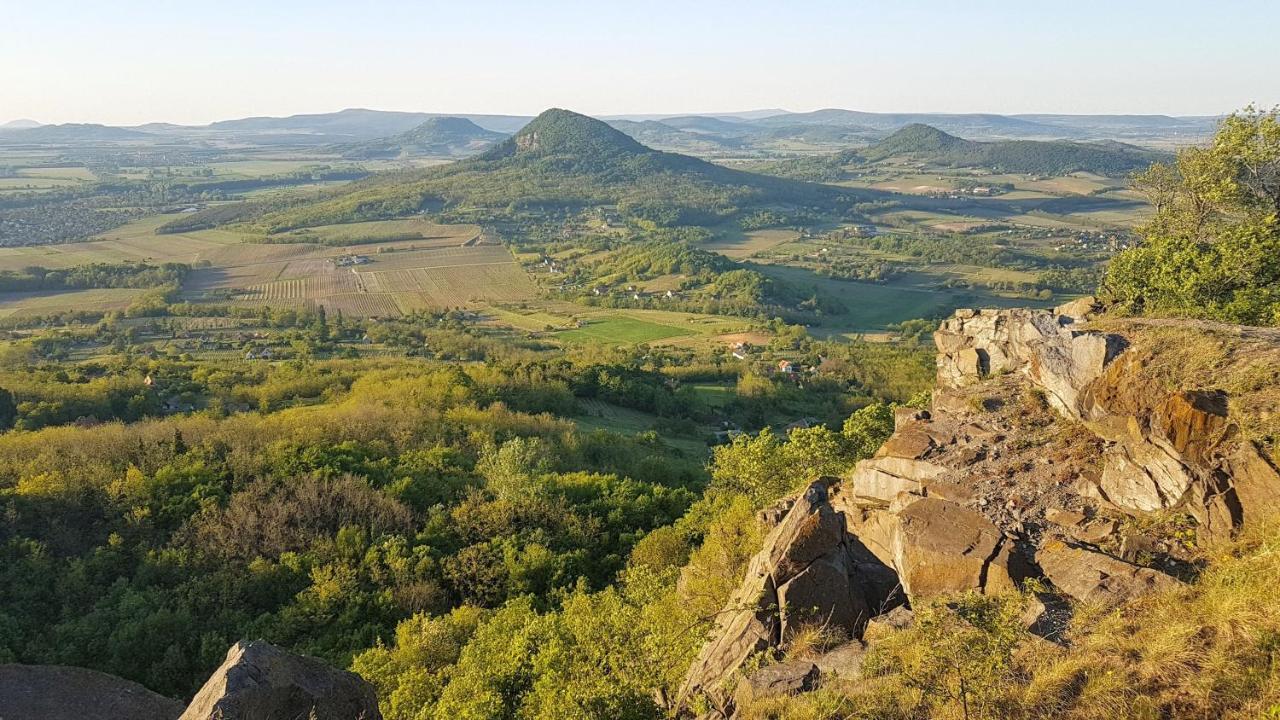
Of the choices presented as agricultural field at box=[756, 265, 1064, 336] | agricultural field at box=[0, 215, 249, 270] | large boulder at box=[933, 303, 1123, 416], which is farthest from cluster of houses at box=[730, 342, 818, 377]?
agricultural field at box=[0, 215, 249, 270]

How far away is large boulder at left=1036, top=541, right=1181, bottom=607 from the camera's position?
14.0 metres

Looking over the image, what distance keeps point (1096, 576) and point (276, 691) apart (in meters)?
17.4

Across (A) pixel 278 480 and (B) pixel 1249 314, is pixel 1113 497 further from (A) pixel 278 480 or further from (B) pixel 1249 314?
(A) pixel 278 480

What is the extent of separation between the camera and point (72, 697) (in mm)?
18984

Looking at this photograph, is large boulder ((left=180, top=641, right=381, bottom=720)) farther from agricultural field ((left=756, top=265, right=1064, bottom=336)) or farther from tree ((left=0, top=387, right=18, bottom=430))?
agricultural field ((left=756, top=265, right=1064, bottom=336))

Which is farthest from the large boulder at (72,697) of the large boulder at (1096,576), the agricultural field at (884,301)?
the agricultural field at (884,301)

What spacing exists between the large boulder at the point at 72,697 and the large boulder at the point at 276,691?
4.89m

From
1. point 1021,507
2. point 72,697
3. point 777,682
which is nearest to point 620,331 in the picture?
point 72,697

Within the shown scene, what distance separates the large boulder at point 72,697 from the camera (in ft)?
60.5

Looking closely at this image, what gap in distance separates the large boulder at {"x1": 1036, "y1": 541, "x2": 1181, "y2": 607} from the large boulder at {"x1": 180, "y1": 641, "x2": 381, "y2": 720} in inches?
615

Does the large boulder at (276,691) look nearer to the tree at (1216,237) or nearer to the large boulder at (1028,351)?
the large boulder at (1028,351)

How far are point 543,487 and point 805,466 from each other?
1471cm

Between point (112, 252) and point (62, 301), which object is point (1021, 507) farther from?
point (112, 252)

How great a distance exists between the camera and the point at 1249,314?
86.8 feet
